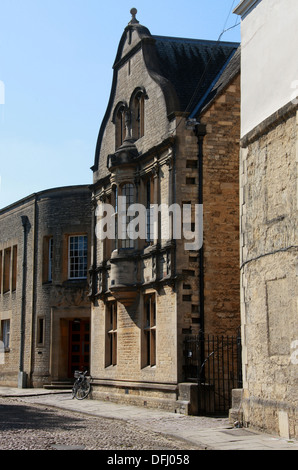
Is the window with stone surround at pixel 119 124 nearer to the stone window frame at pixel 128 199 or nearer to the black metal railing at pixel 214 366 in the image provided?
the stone window frame at pixel 128 199

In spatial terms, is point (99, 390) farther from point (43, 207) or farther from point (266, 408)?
point (266, 408)

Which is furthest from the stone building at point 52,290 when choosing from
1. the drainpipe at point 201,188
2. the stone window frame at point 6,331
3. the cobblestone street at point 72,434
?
the cobblestone street at point 72,434

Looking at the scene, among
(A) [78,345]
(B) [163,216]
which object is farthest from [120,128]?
(A) [78,345]

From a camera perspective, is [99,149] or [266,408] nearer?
[266,408]

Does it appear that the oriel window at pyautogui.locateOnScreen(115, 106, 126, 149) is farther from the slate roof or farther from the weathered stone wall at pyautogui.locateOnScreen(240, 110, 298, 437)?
the weathered stone wall at pyautogui.locateOnScreen(240, 110, 298, 437)

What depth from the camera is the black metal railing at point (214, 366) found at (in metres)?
18.7

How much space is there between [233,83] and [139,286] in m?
6.35

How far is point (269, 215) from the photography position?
556 inches

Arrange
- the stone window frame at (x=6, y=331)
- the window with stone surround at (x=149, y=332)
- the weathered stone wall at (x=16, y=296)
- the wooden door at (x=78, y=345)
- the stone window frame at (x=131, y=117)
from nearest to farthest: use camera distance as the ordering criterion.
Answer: the window with stone surround at (x=149, y=332)
the stone window frame at (x=131, y=117)
the wooden door at (x=78, y=345)
the weathered stone wall at (x=16, y=296)
the stone window frame at (x=6, y=331)

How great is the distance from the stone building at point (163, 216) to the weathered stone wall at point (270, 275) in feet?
14.9

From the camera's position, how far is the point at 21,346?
31.6 m
